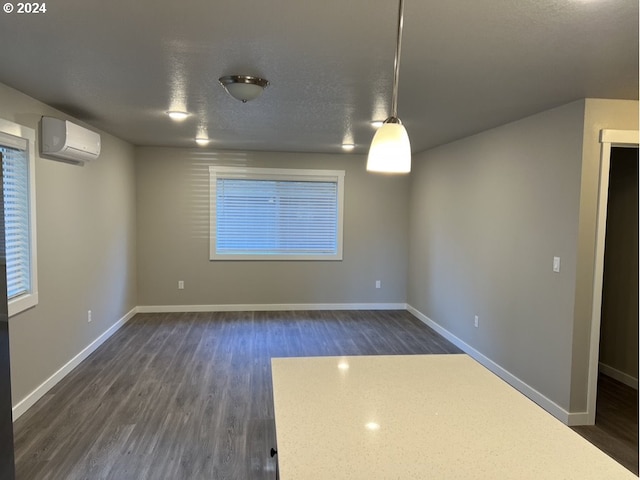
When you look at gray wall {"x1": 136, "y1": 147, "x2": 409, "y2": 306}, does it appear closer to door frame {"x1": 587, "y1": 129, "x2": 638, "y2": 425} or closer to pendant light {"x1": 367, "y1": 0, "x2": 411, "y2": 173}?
door frame {"x1": 587, "y1": 129, "x2": 638, "y2": 425}

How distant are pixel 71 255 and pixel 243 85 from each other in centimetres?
247

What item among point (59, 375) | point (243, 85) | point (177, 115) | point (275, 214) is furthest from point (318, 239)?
point (243, 85)

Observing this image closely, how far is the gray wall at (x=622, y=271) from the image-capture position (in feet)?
12.6

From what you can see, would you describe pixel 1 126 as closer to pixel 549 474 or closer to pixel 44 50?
pixel 44 50

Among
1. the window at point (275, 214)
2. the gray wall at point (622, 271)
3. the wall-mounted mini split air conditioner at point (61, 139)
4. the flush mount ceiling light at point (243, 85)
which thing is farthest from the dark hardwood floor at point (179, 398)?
the flush mount ceiling light at point (243, 85)

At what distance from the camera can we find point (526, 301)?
139 inches

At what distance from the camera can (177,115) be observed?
370cm

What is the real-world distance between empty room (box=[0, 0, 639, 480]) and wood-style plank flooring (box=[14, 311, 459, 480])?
2 cm

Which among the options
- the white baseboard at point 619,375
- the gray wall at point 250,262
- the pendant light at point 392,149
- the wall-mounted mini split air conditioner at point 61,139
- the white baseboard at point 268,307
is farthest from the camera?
the white baseboard at point 268,307

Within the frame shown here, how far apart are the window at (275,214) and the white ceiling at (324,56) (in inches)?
94.2

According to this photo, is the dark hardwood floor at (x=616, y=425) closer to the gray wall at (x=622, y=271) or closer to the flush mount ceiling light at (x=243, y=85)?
the gray wall at (x=622, y=271)

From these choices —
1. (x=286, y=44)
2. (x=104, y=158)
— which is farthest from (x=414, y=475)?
(x=104, y=158)

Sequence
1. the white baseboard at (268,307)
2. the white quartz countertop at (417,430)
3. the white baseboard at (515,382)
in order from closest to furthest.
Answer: the white quartz countertop at (417,430) < the white baseboard at (515,382) < the white baseboard at (268,307)

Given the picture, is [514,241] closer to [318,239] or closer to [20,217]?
[318,239]
